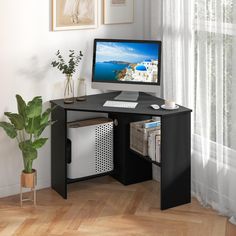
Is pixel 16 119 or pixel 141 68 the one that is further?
pixel 141 68

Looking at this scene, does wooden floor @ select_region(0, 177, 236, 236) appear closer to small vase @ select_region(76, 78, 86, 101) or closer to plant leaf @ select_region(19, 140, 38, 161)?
plant leaf @ select_region(19, 140, 38, 161)

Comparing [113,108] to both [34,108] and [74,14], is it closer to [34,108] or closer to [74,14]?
[34,108]

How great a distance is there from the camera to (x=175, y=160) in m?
4.72

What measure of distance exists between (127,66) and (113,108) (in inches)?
16.2

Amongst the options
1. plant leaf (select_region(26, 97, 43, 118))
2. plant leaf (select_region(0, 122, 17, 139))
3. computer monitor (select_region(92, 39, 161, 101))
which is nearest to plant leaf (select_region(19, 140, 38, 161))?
plant leaf (select_region(0, 122, 17, 139))

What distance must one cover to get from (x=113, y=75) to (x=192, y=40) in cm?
70

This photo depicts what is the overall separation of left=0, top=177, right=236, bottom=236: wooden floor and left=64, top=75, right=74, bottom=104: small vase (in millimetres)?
760

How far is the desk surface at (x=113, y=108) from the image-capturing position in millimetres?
4656

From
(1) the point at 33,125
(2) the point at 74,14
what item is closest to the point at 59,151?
(1) the point at 33,125

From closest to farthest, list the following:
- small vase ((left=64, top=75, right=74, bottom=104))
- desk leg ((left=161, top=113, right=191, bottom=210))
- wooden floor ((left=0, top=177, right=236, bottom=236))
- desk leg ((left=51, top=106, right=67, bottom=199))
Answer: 1. wooden floor ((left=0, top=177, right=236, bottom=236))
2. desk leg ((left=161, top=113, right=191, bottom=210))
3. desk leg ((left=51, top=106, right=67, bottom=199))
4. small vase ((left=64, top=75, right=74, bottom=104))

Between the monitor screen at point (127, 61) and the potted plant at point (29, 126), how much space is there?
1.86 feet

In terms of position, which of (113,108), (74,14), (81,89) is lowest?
(113,108)

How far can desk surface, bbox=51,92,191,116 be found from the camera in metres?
4.66

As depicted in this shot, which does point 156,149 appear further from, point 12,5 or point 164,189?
point 12,5
